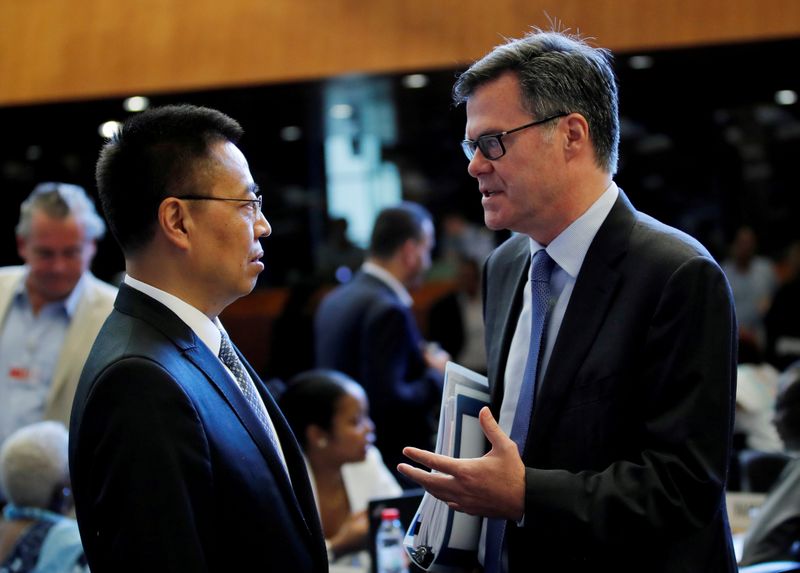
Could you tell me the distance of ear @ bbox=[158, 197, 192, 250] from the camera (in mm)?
1634

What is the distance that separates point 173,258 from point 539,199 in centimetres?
66

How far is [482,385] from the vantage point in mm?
2000

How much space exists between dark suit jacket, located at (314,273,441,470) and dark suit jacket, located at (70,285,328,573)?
2575mm

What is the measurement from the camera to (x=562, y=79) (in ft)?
5.99

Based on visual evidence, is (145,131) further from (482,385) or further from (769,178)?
(769,178)

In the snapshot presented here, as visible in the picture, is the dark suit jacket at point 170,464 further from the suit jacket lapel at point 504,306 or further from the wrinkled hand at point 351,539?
the wrinkled hand at point 351,539

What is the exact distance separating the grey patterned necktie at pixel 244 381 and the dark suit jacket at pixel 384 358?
2474mm

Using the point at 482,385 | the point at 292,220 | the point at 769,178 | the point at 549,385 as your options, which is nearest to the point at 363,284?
the point at 482,385

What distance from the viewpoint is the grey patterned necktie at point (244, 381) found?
1710 mm

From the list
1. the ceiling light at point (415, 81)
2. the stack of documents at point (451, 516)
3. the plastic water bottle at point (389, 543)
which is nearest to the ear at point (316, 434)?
the plastic water bottle at point (389, 543)

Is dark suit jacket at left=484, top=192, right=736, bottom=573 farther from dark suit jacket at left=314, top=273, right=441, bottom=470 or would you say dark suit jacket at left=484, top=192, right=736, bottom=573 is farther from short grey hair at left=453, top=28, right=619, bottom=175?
dark suit jacket at left=314, top=273, right=441, bottom=470

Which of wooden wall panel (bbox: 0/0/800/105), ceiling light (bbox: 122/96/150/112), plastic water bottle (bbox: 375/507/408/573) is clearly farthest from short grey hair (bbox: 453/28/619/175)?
ceiling light (bbox: 122/96/150/112)

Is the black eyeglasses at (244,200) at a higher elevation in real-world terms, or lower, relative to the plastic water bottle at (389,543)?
higher

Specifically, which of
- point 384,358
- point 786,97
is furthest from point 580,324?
point 786,97
